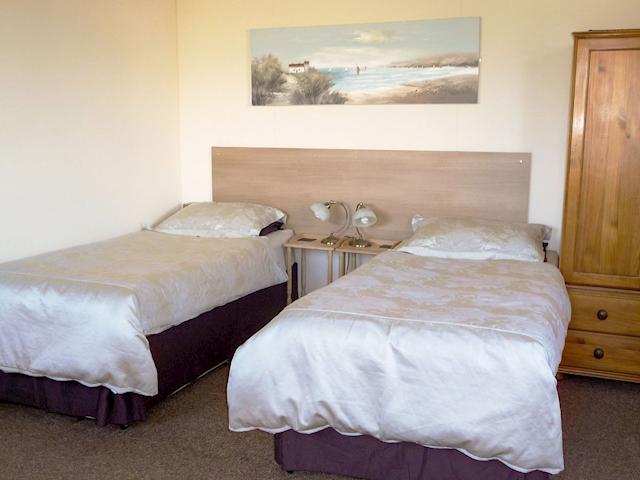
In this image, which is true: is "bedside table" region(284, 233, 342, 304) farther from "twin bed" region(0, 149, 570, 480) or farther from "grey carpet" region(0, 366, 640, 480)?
"grey carpet" region(0, 366, 640, 480)

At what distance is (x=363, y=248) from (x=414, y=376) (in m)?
1.86

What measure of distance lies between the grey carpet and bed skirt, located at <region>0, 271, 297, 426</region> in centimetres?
7

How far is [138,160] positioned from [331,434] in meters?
2.60

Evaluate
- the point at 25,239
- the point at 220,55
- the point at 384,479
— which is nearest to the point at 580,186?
the point at 384,479

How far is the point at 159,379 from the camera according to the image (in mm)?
2922

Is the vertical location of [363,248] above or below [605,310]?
above

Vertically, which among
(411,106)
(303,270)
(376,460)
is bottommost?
(376,460)

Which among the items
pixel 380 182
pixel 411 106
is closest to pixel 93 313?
pixel 380 182

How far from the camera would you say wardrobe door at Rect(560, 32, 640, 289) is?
315 cm

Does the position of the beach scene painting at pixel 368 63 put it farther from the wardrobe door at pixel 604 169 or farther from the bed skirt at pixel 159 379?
the bed skirt at pixel 159 379

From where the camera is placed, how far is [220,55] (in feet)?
14.9

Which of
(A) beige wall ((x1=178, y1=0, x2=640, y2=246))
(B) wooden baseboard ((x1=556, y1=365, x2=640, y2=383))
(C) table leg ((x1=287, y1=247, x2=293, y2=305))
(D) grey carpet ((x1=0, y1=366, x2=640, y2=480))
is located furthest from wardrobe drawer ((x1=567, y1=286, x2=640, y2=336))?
(C) table leg ((x1=287, y1=247, x2=293, y2=305))

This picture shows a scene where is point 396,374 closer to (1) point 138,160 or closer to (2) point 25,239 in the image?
(2) point 25,239

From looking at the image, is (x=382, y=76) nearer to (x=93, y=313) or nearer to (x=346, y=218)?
(x=346, y=218)
